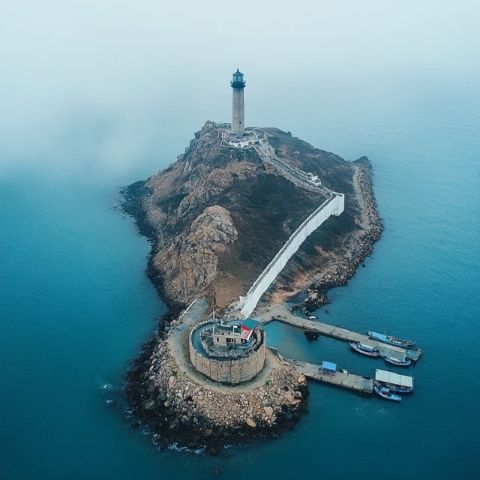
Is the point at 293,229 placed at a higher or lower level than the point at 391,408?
higher

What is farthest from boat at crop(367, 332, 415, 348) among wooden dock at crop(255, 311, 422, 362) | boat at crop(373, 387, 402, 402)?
boat at crop(373, 387, 402, 402)

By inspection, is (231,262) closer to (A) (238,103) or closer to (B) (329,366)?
(B) (329,366)

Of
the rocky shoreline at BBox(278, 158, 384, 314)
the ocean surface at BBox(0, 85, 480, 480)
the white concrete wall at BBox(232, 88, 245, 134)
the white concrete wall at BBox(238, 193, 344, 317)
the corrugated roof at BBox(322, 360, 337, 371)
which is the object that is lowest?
the ocean surface at BBox(0, 85, 480, 480)

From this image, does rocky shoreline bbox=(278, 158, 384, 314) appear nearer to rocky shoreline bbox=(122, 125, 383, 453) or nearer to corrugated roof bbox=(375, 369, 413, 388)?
rocky shoreline bbox=(122, 125, 383, 453)

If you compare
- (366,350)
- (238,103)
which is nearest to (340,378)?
(366,350)

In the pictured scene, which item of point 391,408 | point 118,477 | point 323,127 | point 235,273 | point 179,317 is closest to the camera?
point 118,477

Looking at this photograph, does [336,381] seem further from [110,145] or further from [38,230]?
[110,145]

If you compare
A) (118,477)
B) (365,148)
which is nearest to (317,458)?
(118,477)
